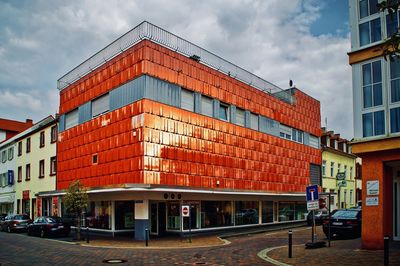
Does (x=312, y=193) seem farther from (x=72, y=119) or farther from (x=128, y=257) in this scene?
(x=72, y=119)

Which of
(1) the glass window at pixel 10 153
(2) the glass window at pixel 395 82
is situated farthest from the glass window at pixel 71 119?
(2) the glass window at pixel 395 82

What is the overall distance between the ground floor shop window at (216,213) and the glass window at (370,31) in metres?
14.2

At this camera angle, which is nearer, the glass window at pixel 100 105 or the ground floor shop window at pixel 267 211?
the glass window at pixel 100 105

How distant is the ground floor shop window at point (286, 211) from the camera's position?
3603 cm

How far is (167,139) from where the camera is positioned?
24422mm

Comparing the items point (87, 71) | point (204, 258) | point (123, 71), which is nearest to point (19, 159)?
point (87, 71)

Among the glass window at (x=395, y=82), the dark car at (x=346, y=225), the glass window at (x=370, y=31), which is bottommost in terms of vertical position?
the dark car at (x=346, y=225)

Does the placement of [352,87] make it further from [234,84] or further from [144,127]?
[234,84]

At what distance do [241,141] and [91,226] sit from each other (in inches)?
453

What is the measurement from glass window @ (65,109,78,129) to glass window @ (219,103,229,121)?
10133 mm

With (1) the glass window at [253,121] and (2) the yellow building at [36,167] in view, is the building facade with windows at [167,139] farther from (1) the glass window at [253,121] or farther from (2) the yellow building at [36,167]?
(2) the yellow building at [36,167]

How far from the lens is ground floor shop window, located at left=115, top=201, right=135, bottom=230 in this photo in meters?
26.4

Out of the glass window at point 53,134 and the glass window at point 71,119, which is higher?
the glass window at point 71,119

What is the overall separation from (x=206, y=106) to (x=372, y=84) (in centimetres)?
1252
